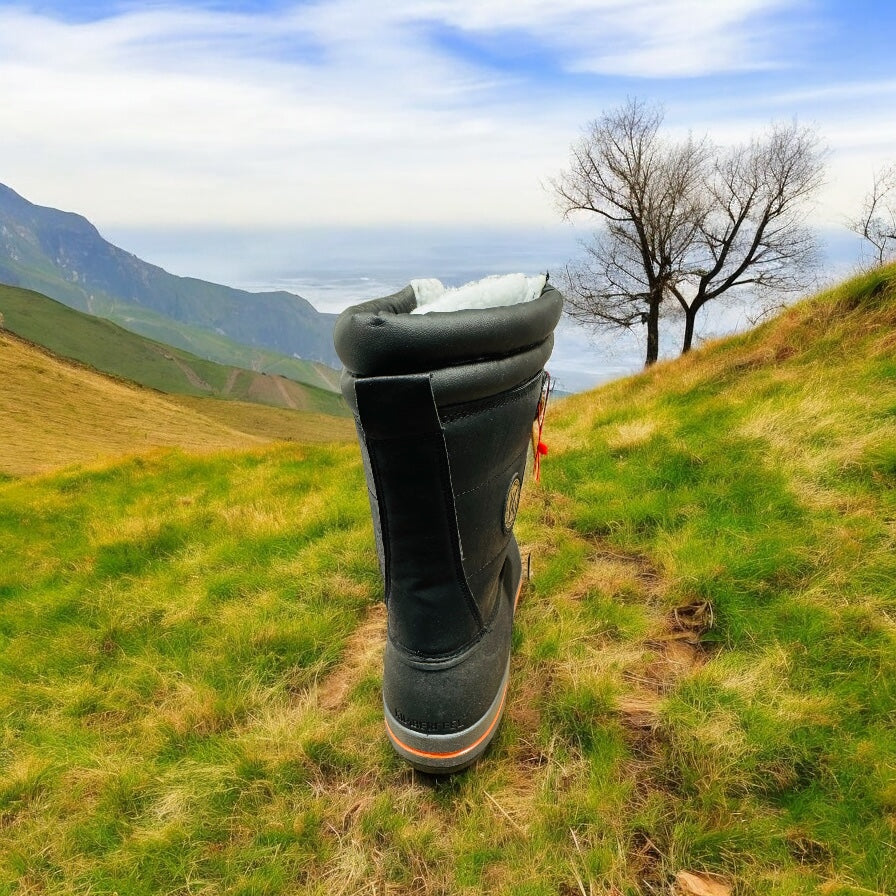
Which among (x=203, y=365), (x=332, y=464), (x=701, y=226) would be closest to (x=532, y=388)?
(x=332, y=464)

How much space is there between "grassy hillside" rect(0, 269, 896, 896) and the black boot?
25 centimetres

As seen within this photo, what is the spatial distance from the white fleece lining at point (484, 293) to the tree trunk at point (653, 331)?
16798mm

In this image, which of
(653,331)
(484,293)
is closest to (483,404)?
(484,293)

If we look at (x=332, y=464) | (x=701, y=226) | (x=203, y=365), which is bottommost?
(x=203, y=365)

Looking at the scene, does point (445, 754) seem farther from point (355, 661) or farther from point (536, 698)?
point (355, 661)

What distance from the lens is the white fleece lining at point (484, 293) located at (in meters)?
2.06

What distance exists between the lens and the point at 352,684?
2451 millimetres

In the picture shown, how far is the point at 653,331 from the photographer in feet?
59.4

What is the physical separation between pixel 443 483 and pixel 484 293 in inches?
33.6

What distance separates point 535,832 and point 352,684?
105cm

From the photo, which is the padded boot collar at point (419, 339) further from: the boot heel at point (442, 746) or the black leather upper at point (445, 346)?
the boot heel at point (442, 746)

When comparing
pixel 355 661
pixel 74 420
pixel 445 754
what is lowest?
pixel 74 420

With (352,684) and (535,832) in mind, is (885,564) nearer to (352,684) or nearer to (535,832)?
(535,832)

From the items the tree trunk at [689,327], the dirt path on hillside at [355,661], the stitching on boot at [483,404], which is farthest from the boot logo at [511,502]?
the tree trunk at [689,327]
